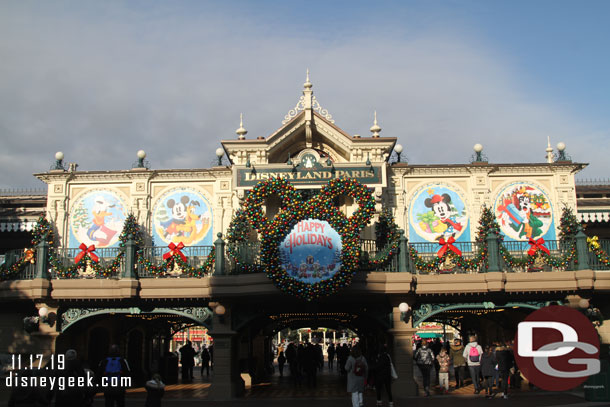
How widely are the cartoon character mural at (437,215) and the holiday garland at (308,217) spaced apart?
4979 millimetres

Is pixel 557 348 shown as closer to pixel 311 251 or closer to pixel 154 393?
pixel 311 251

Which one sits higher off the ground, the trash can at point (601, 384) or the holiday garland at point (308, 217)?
the holiday garland at point (308, 217)

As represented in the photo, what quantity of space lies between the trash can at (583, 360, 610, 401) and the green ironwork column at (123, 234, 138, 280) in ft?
49.6

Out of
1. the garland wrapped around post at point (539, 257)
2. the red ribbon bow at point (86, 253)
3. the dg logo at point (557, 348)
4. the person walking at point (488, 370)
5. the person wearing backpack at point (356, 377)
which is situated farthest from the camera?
the red ribbon bow at point (86, 253)

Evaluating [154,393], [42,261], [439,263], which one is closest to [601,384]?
[439,263]

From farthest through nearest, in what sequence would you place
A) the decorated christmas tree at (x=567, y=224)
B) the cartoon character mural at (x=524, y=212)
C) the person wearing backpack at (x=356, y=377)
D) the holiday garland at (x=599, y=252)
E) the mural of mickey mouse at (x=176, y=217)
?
the mural of mickey mouse at (x=176, y=217) → the cartoon character mural at (x=524, y=212) → the decorated christmas tree at (x=567, y=224) → the holiday garland at (x=599, y=252) → the person wearing backpack at (x=356, y=377)

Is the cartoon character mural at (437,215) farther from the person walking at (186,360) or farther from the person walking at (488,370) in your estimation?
the person walking at (186,360)

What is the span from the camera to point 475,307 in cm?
2280

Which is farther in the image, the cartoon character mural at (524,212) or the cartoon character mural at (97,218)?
the cartoon character mural at (97,218)

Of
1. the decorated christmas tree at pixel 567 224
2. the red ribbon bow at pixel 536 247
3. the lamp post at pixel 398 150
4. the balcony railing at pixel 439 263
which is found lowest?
the balcony railing at pixel 439 263

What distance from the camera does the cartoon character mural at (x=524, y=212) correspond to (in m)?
26.1

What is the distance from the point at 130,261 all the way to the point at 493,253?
12.9 m

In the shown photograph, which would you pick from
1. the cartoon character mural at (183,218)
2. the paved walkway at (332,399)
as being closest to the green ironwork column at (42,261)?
the cartoon character mural at (183,218)

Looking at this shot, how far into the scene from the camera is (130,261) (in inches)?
878
